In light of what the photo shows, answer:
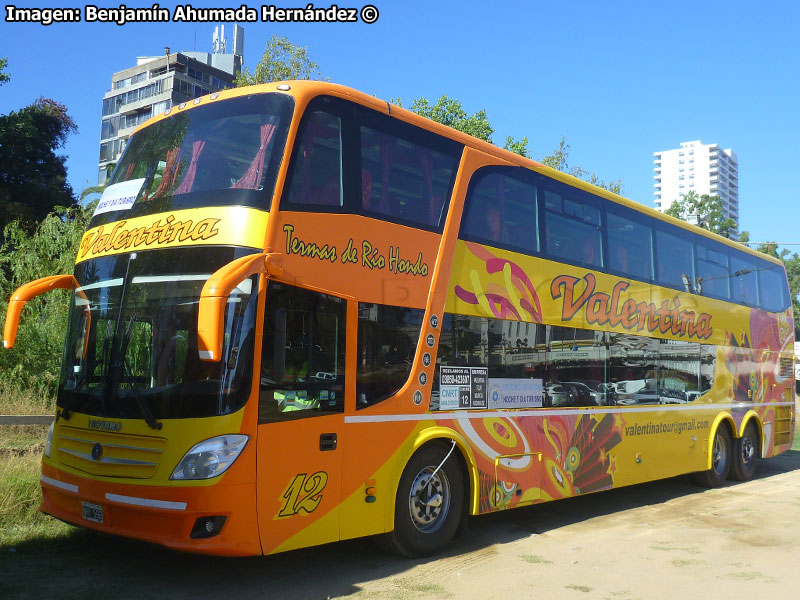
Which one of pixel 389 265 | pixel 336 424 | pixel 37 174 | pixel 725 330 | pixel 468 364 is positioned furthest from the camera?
pixel 37 174

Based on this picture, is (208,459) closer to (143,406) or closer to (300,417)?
(143,406)

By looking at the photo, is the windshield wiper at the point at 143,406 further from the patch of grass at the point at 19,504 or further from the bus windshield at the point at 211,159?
the patch of grass at the point at 19,504

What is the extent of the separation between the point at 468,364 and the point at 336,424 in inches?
79.5

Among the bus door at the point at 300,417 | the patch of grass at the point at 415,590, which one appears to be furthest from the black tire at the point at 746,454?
the bus door at the point at 300,417

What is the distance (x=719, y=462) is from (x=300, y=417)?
9776 millimetres

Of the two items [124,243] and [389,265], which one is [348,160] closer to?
[389,265]

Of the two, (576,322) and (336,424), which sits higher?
(576,322)

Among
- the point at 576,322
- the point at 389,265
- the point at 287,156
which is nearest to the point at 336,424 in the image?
the point at 389,265

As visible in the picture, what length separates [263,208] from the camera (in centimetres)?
625

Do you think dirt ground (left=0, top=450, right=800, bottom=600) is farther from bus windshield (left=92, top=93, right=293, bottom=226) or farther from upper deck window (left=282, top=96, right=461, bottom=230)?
upper deck window (left=282, top=96, right=461, bottom=230)

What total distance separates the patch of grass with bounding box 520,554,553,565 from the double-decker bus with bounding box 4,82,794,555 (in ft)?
2.36

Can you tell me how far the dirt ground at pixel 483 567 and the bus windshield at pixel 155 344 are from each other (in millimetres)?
1328

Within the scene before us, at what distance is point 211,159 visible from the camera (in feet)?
21.9

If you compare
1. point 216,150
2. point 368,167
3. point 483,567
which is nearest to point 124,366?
point 216,150
